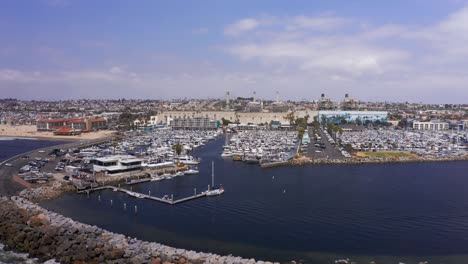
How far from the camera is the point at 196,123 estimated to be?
33.2 meters

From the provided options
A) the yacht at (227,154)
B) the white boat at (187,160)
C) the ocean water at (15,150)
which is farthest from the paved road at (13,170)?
the yacht at (227,154)

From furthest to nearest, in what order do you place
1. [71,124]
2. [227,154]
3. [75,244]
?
[71,124]
[227,154]
[75,244]

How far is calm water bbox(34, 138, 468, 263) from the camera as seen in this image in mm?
7000

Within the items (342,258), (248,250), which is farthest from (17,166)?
(342,258)

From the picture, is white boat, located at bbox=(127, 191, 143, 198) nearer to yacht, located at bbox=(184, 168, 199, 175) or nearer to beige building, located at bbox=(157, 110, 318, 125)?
yacht, located at bbox=(184, 168, 199, 175)

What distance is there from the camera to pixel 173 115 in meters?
35.8

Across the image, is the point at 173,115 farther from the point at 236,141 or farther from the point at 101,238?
the point at 101,238

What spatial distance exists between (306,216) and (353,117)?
98.6 ft

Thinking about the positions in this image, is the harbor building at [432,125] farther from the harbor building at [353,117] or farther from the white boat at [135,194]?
the white boat at [135,194]

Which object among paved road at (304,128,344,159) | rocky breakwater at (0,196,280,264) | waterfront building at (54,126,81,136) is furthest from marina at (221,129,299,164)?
waterfront building at (54,126,81,136)

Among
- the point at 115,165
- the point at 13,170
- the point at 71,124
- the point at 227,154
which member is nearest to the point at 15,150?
the point at 13,170

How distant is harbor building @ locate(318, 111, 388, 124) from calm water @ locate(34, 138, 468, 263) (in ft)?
74.6

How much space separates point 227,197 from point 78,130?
66.0 feet

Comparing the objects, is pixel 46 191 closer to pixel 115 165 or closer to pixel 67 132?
pixel 115 165
